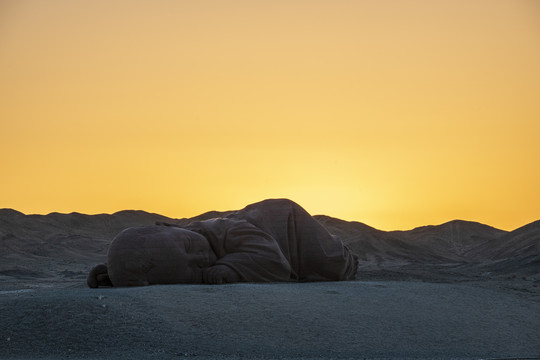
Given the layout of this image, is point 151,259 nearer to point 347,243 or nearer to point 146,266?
point 146,266

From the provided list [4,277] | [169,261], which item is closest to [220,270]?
[169,261]

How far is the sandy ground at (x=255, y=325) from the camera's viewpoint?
14531 millimetres

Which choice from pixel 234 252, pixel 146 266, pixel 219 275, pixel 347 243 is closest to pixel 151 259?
pixel 146 266

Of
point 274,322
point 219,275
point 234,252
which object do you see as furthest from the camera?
point 234,252

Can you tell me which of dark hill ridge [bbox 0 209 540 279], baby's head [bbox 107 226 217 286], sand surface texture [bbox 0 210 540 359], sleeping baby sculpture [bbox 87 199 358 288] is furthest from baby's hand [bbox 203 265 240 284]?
dark hill ridge [bbox 0 209 540 279]

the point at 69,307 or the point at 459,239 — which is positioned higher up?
the point at 459,239

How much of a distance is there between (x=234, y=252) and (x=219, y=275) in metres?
1.11

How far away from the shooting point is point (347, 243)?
55219 mm

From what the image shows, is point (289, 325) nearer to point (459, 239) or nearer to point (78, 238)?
point (78, 238)

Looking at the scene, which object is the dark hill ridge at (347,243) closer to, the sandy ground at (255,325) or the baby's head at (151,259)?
the baby's head at (151,259)

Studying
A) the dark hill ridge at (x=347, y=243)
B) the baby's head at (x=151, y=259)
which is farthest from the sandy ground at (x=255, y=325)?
the dark hill ridge at (x=347, y=243)

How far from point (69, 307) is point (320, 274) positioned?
25.0ft

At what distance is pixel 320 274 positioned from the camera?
21734 millimetres

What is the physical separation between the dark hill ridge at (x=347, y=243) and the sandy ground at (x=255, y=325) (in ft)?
58.8
